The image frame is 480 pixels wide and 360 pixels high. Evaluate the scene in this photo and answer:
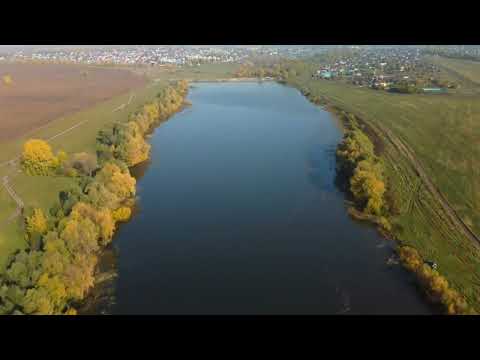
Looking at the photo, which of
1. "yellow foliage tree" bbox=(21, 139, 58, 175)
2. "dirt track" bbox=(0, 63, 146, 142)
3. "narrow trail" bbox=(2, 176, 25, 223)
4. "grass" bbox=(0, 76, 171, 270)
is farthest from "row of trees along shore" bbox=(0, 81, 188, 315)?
"dirt track" bbox=(0, 63, 146, 142)

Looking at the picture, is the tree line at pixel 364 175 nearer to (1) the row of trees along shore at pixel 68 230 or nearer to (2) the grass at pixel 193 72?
(1) the row of trees along shore at pixel 68 230

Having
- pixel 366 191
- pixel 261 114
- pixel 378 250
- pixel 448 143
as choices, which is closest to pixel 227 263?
pixel 378 250

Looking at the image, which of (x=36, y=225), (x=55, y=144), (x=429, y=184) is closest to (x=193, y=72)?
(x=55, y=144)

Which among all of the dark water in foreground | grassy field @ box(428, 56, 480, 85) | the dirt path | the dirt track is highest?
grassy field @ box(428, 56, 480, 85)

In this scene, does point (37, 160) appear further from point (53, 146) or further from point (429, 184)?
point (429, 184)

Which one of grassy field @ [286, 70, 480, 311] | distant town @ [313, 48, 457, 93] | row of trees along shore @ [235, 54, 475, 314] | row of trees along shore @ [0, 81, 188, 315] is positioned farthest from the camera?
distant town @ [313, 48, 457, 93]

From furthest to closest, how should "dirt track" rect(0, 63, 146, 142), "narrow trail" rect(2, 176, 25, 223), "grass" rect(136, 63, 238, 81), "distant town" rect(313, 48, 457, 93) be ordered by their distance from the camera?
"grass" rect(136, 63, 238, 81) → "distant town" rect(313, 48, 457, 93) → "dirt track" rect(0, 63, 146, 142) → "narrow trail" rect(2, 176, 25, 223)

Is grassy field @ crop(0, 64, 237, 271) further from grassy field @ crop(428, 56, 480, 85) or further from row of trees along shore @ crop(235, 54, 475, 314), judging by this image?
grassy field @ crop(428, 56, 480, 85)

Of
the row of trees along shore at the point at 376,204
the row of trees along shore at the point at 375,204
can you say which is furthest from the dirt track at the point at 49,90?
the row of trees along shore at the point at 375,204
